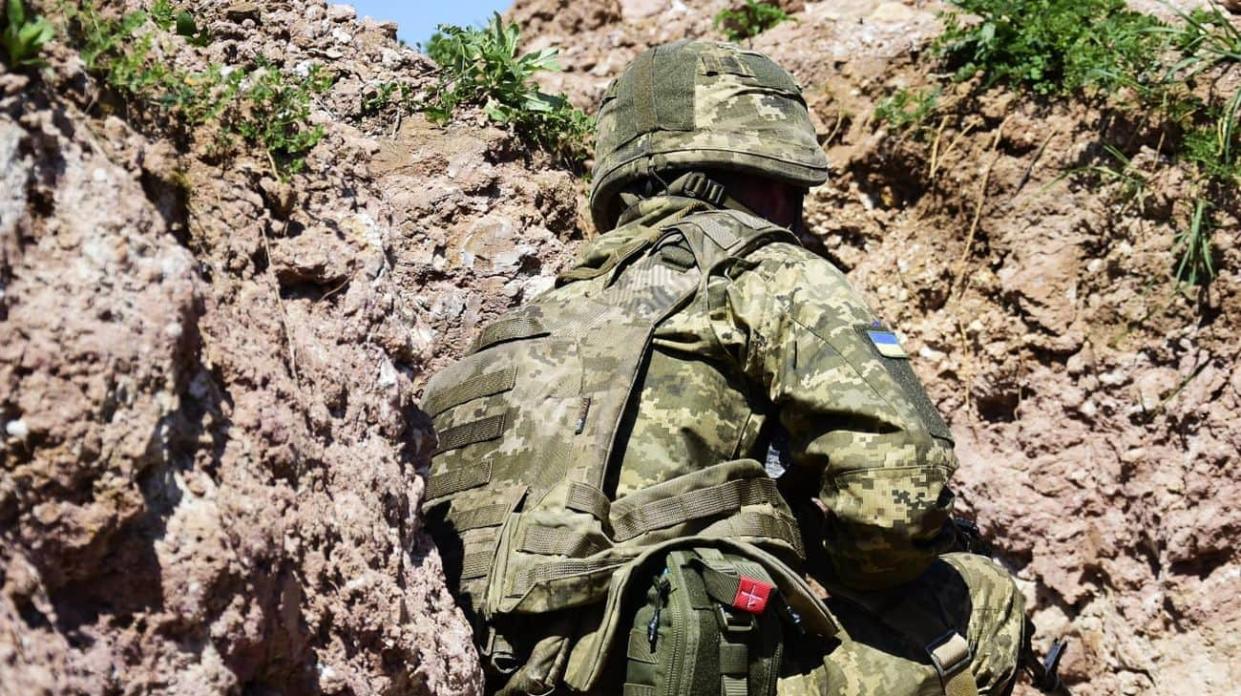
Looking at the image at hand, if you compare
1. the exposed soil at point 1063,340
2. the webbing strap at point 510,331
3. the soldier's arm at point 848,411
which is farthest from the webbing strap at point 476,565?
the exposed soil at point 1063,340

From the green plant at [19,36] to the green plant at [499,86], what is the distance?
127 inches

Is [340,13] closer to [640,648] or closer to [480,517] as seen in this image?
[480,517]

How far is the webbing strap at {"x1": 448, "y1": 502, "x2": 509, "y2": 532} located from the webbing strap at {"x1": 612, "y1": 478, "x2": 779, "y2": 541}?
30cm

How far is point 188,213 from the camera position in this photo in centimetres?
287

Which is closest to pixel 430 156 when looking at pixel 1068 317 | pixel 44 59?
pixel 1068 317

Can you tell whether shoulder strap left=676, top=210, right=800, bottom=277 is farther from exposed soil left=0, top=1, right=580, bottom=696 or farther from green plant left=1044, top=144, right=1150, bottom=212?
green plant left=1044, top=144, right=1150, bottom=212

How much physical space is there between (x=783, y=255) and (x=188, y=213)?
1.76 metres

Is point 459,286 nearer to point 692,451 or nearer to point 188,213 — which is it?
point 692,451

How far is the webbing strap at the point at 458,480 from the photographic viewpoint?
3.95 meters

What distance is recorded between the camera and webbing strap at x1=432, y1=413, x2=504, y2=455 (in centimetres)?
398

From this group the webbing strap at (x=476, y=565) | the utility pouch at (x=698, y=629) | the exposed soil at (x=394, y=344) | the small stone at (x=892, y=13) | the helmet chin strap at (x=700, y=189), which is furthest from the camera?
the small stone at (x=892, y=13)

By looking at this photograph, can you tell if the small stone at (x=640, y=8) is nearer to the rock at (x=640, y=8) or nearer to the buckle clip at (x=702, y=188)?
the rock at (x=640, y=8)

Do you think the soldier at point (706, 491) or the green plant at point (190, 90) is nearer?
the green plant at point (190, 90)

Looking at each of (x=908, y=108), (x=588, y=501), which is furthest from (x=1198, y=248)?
(x=588, y=501)
